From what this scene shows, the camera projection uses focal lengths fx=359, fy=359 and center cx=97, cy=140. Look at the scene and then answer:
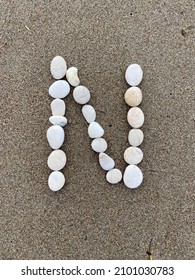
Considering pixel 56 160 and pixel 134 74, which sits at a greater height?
pixel 134 74

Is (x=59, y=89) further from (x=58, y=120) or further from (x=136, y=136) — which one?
(x=136, y=136)

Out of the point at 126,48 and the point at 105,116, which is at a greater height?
the point at 126,48

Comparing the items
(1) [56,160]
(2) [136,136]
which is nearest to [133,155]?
(2) [136,136]

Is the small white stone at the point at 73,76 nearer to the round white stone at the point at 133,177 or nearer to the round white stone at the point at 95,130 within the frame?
the round white stone at the point at 95,130

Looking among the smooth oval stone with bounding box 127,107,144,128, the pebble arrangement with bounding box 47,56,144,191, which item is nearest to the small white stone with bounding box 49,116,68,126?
the pebble arrangement with bounding box 47,56,144,191

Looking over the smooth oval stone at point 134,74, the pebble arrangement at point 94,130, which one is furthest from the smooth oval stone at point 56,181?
the smooth oval stone at point 134,74

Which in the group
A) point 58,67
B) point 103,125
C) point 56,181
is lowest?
point 56,181
